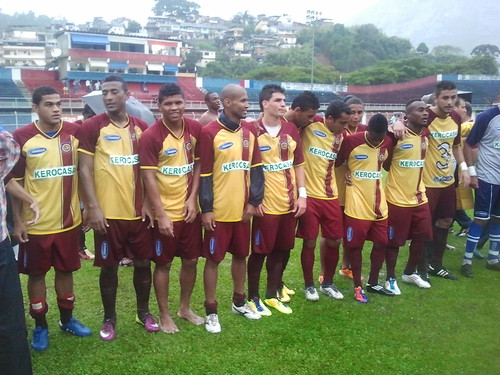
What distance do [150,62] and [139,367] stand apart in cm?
5394

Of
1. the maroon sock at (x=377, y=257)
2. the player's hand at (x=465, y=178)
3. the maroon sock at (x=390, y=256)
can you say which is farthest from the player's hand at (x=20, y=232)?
the player's hand at (x=465, y=178)

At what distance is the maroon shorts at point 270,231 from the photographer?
14.9 ft

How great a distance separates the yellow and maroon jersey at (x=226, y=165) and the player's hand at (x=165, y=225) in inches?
17.5

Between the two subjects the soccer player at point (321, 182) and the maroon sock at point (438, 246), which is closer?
the soccer player at point (321, 182)

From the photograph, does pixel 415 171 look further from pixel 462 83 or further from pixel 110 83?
pixel 462 83

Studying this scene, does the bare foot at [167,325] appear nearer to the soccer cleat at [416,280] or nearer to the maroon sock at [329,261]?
the maroon sock at [329,261]

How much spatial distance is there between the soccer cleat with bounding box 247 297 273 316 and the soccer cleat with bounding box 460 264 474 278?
2907mm

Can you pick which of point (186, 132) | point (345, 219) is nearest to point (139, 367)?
point (186, 132)

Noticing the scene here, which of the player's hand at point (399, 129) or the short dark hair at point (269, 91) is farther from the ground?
the short dark hair at point (269, 91)

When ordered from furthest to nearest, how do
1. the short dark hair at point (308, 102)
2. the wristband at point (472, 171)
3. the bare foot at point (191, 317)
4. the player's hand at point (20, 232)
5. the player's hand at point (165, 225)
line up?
the wristband at point (472, 171)
the short dark hair at point (308, 102)
the bare foot at point (191, 317)
the player's hand at point (165, 225)
the player's hand at point (20, 232)

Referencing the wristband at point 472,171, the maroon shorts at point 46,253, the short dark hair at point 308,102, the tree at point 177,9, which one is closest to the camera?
the maroon shorts at point 46,253

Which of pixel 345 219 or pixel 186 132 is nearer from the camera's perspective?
pixel 186 132

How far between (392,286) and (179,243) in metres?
2.65

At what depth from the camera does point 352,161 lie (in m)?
5.12
